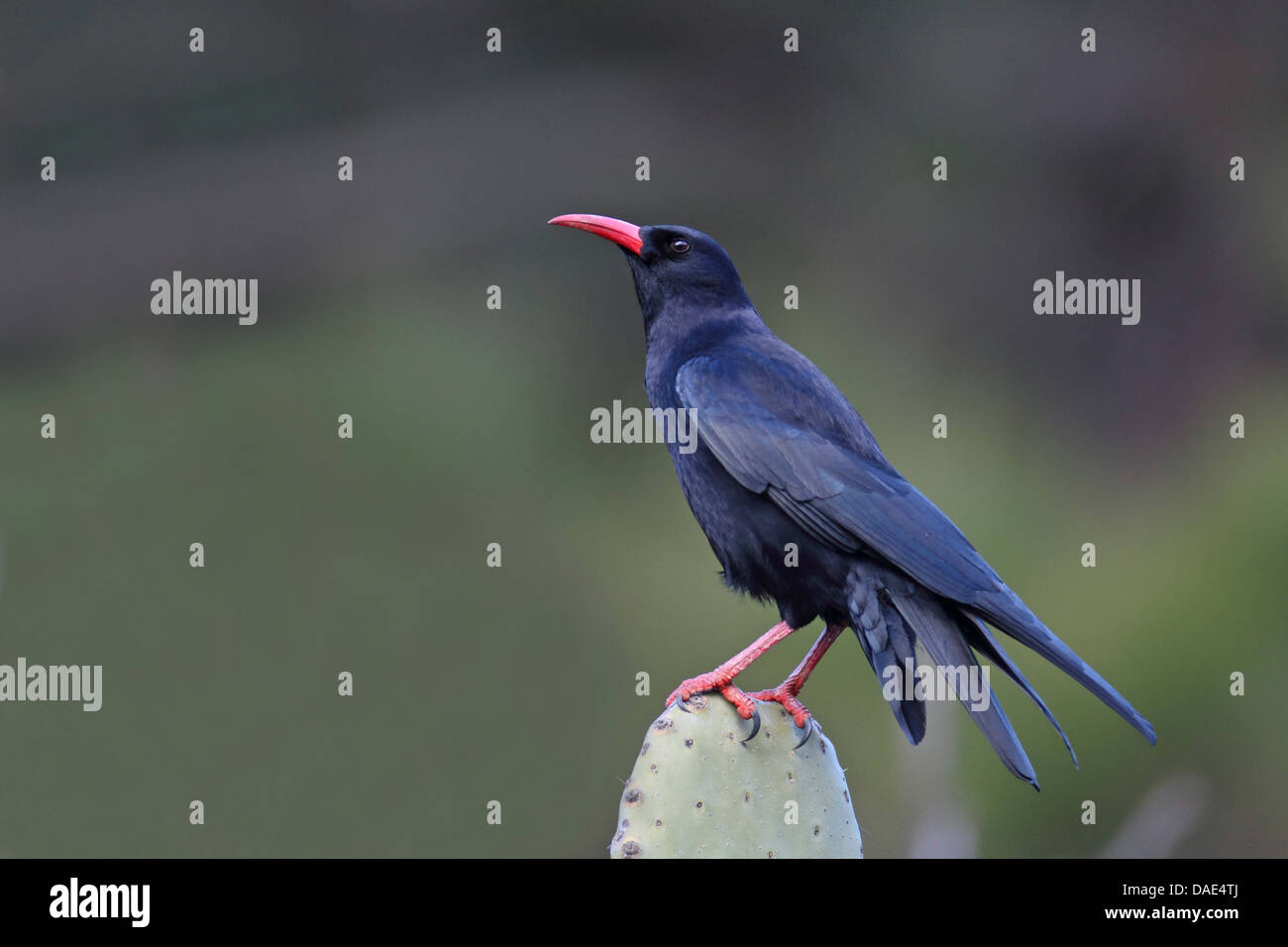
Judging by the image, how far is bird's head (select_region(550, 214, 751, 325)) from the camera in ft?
15.2

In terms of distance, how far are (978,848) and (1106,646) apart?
6.21ft

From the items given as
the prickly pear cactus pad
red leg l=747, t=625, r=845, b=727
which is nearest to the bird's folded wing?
red leg l=747, t=625, r=845, b=727

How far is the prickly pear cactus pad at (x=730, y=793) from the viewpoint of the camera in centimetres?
329

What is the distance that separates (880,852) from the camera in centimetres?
662

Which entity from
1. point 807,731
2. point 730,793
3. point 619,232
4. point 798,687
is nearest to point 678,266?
point 619,232

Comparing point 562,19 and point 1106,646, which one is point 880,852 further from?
point 562,19

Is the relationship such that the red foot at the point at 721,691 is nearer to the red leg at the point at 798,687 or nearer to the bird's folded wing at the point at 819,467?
the red leg at the point at 798,687

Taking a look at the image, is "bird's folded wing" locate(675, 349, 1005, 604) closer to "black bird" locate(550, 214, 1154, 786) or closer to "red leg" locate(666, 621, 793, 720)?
"black bird" locate(550, 214, 1154, 786)

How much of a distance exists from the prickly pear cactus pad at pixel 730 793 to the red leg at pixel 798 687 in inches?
1.7

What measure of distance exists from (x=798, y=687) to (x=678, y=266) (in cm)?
142

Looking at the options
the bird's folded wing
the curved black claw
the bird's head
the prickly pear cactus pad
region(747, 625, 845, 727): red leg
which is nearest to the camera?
the prickly pear cactus pad

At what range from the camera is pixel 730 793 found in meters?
3.37

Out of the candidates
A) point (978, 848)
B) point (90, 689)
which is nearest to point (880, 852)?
point (978, 848)

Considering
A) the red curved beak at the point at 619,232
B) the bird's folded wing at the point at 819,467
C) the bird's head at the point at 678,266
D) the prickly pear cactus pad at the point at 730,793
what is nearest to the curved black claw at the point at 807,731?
the prickly pear cactus pad at the point at 730,793
